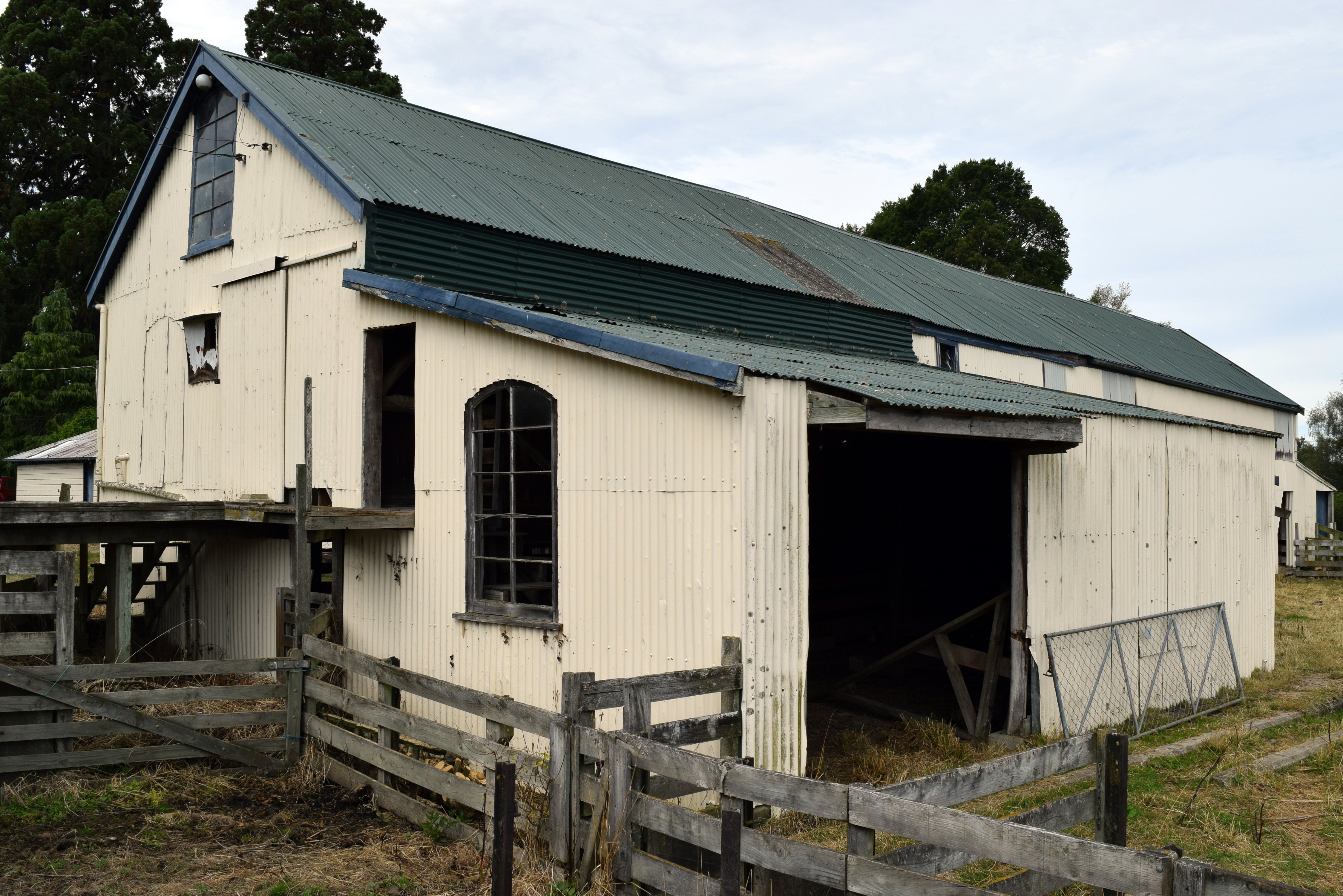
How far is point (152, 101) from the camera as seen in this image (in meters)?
40.2

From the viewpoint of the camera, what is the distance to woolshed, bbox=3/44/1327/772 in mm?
7871

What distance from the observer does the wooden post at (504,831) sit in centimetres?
471

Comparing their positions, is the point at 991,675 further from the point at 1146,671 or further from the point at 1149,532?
the point at 1149,532

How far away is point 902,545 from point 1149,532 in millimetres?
3972

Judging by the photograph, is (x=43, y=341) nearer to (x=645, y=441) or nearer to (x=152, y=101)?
(x=152, y=101)

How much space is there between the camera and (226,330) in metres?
Result: 13.1

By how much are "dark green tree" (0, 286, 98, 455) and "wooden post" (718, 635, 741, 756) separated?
1270 inches

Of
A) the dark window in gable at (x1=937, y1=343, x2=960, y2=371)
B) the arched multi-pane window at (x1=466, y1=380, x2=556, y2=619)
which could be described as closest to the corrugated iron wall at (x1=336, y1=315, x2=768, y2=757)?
the arched multi-pane window at (x1=466, y1=380, x2=556, y2=619)

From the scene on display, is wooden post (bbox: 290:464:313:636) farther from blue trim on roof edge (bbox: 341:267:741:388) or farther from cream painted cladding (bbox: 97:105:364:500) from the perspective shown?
blue trim on roof edge (bbox: 341:267:741:388)

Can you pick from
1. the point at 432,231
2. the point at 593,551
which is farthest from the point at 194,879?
the point at 432,231

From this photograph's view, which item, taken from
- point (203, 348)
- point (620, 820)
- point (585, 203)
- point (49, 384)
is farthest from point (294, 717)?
point (49, 384)

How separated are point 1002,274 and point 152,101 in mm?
36894

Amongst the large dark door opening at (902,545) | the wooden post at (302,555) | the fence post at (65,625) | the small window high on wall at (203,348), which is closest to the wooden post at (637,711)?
the wooden post at (302,555)

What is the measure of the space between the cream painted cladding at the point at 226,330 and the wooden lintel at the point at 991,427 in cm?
585
